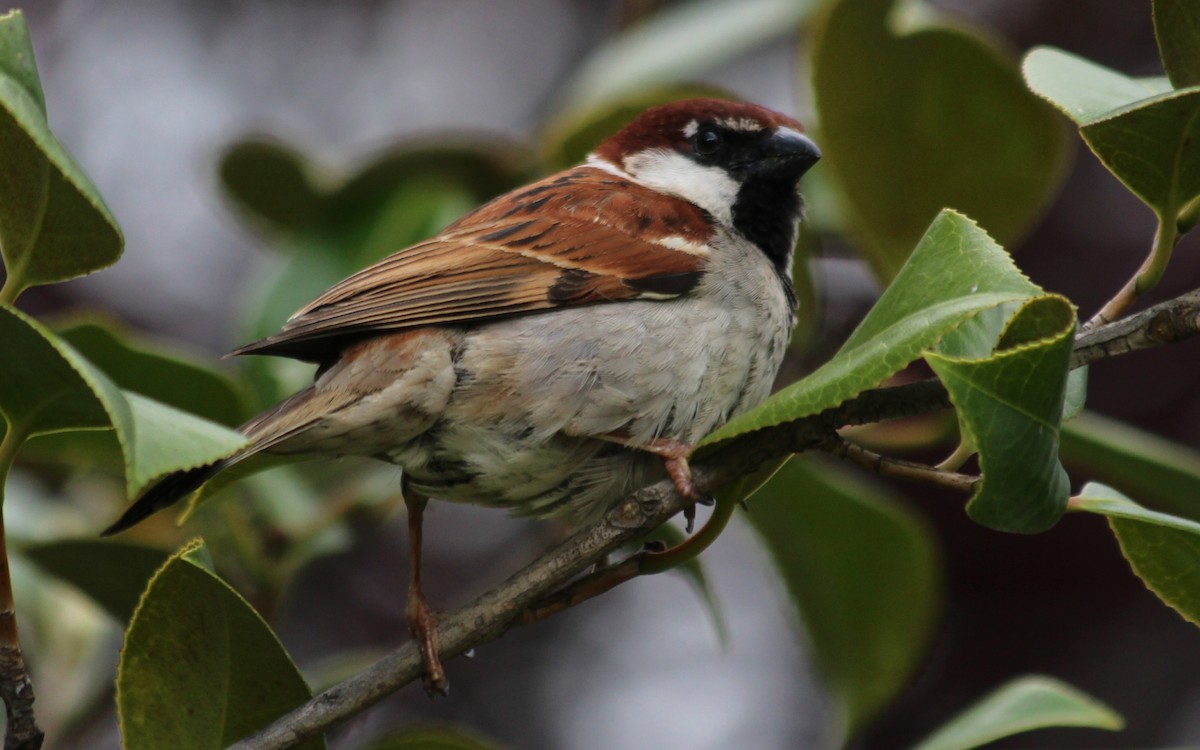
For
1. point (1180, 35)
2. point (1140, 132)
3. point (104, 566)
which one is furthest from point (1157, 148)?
point (104, 566)

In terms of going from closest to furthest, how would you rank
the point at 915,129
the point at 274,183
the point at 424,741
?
the point at 424,741
the point at 915,129
the point at 274,183

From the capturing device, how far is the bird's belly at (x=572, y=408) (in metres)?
2.49

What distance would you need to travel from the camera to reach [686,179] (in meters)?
3.37

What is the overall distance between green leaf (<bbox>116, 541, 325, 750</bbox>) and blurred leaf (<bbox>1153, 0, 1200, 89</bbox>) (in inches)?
56.4

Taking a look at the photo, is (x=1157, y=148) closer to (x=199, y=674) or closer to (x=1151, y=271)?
(x=1151, y=271)

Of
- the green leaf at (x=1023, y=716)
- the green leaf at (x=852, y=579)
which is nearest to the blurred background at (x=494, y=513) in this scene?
the green leaf at (x=852, y=579)

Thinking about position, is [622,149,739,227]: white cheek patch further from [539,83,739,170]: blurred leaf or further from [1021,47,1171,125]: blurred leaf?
[1021,47,1171,125]: blurred leaf

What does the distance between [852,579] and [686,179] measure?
1155 mm

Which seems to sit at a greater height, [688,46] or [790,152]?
[688,46]

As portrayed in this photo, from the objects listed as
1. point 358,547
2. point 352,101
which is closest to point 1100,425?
point 358,547

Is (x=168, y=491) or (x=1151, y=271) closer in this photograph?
(x=1151, y=271)

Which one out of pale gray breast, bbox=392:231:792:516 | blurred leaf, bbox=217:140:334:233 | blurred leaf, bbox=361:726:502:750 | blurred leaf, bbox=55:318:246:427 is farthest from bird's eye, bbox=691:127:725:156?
blurred leaf, bbox=361:726:502:750

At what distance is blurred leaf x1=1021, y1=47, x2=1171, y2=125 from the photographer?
67.3 inches

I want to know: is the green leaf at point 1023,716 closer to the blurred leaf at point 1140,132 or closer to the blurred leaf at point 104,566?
the blurred leaf at point 1140,132
